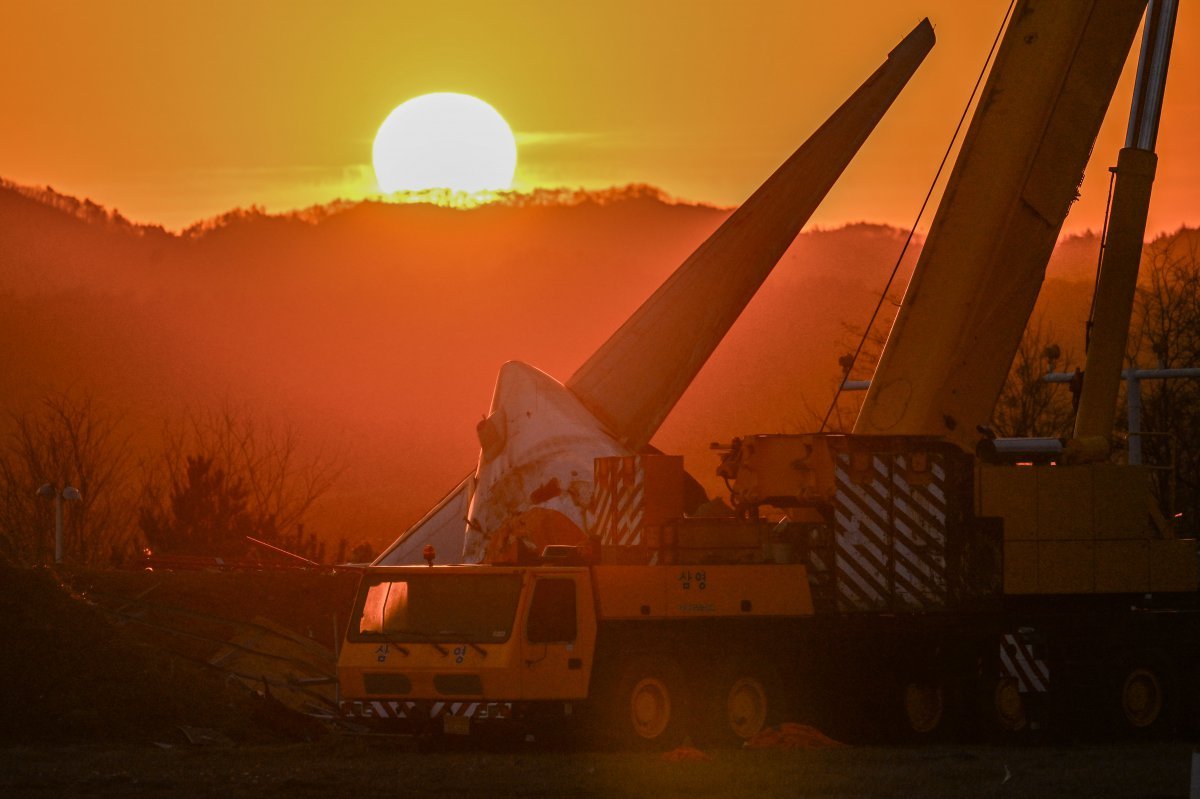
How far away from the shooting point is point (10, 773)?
19656 mm

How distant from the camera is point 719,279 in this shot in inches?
1946

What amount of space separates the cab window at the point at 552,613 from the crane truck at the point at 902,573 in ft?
0.08

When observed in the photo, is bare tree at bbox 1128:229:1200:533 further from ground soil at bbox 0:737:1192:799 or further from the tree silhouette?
ground soil at bbox 0:737:1192:799

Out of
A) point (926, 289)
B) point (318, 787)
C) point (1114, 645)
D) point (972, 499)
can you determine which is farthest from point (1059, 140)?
point (318, 787)

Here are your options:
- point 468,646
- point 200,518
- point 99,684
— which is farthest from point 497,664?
point 200,518

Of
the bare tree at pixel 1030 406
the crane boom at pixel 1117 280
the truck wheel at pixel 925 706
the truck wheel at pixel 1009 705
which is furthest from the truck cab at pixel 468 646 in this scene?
the bare tree at pixel 1030 406

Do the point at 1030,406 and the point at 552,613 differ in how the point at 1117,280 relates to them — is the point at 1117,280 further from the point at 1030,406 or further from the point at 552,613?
the point at 1030,406

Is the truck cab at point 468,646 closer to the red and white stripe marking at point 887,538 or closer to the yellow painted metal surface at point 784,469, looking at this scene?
the yellow painted metal surface at point 784,469

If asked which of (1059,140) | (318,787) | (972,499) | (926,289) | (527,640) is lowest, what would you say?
(318,787)

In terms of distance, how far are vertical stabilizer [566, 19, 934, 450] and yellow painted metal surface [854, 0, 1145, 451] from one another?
21720 mm

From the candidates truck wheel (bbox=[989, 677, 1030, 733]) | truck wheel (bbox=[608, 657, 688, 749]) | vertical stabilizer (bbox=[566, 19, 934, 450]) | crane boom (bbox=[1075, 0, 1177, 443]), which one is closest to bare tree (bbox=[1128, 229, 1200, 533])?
vertical stabilizer (bbox=[566, 19, 934, 450])

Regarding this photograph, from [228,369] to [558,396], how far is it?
104 meters

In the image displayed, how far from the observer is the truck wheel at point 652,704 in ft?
70.1

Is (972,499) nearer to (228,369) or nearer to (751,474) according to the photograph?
(751,474)
